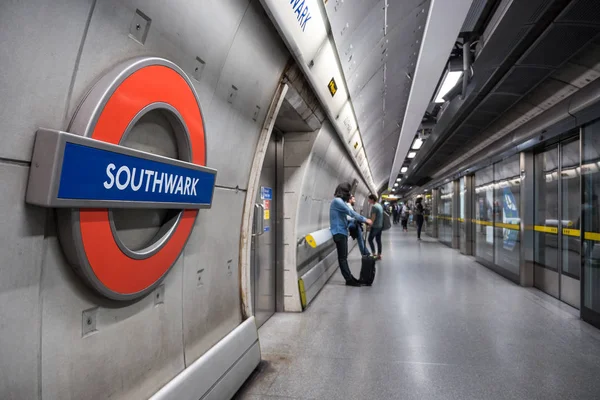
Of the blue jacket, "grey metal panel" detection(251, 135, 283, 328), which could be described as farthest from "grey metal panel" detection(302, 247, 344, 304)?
the blue jacket

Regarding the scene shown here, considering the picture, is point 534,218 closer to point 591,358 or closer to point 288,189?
point 591,358

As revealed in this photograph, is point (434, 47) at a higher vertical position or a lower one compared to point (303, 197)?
higher

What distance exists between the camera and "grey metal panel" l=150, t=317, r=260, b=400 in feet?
6.62

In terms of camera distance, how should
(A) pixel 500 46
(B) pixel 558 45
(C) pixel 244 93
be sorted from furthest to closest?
(A) pixel 500 46
(B) pixel 558 45
(C) pixel 244 93

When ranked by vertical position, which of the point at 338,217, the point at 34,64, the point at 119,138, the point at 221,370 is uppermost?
the point at 34,64

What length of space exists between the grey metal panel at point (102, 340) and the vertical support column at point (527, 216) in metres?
6.19

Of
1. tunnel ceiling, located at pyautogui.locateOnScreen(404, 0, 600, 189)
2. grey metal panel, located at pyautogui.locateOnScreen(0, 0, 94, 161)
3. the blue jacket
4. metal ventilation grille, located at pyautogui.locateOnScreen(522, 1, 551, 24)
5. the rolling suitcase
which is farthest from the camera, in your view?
the rolling suitcase

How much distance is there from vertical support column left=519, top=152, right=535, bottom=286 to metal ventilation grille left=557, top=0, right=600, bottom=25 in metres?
3.20

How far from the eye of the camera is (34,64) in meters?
1.17

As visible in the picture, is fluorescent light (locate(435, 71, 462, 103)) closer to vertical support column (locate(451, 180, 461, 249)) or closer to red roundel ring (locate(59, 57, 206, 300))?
red roundel ring (locate(59, 57, 206, 300))

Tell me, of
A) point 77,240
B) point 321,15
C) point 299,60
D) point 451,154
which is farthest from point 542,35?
point 451,154

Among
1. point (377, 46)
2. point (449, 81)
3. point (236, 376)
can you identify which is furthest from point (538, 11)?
point (236, 376)

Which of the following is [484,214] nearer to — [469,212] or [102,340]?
[469,212]

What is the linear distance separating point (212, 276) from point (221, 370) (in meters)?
0.60
